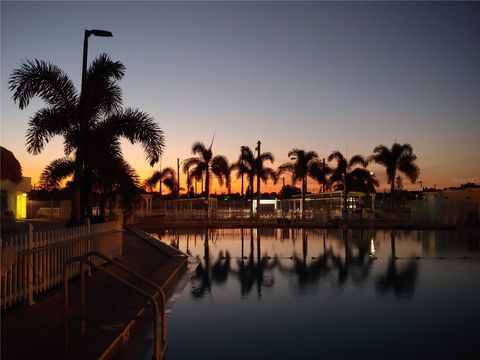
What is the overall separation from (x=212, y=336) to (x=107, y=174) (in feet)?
25.5

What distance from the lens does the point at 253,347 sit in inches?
263

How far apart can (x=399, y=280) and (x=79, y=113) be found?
390 inches

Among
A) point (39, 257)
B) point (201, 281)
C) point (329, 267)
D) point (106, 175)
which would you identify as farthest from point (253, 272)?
point (39, 257)

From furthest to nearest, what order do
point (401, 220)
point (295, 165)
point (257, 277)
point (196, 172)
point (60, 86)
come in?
point (295, 165) < point (196, 172) < point (401, 220) < point (60, 86) < point (257, 277)

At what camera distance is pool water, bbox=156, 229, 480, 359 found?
6660mm

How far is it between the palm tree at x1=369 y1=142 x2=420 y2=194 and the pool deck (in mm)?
37720

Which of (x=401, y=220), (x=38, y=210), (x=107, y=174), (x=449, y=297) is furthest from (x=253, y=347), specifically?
(x=38, y=210)

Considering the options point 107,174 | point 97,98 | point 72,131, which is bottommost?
point 107,174

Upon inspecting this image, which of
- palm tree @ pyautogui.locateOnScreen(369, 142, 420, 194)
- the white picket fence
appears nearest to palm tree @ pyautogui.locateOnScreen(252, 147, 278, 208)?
palm tree @ pyautogui.locateOnScreen(369, 142, 420, 194)

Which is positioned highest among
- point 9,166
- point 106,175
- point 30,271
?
point 9,166

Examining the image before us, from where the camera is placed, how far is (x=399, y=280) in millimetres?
12070

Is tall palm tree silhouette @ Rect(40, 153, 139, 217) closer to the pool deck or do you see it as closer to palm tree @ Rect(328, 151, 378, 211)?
the pool deck

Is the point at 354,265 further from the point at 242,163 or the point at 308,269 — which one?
the point at 242,163

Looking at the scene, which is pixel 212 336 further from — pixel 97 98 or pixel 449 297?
pixel 97 98
